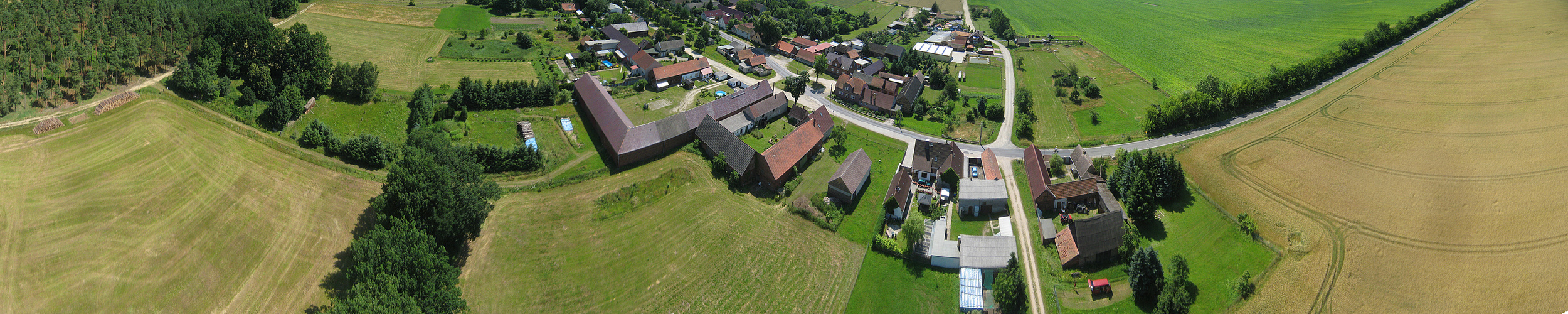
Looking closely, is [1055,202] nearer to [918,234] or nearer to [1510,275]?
[918,234]

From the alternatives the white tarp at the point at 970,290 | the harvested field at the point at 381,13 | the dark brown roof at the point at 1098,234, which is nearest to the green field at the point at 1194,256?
the dark brown roof at the point at 1098,234

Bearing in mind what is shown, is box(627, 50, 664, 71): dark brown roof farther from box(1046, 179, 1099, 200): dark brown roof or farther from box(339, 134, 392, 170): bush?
box(1046, 179, 1099, 200): dark brown roof

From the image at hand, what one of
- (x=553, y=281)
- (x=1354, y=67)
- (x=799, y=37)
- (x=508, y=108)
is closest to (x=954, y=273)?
(x=553, y=281)

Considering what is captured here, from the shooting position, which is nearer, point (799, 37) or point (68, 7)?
point (68, 7)

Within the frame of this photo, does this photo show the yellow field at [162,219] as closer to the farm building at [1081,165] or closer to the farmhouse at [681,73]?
the farmhouse at [681,73]

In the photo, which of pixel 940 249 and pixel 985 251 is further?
pixel 940 249

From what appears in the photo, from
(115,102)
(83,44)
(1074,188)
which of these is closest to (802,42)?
(1074,188)

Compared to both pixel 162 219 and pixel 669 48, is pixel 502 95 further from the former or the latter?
pixel 669 48
